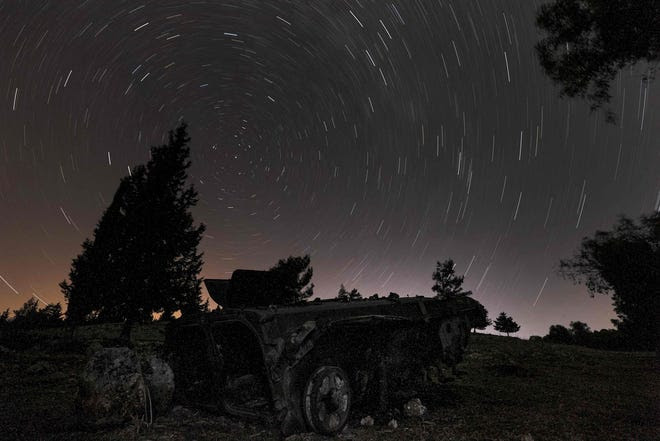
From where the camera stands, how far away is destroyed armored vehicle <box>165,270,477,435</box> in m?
5.06

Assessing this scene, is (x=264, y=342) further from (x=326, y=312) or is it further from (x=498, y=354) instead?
(x=498, y=354)

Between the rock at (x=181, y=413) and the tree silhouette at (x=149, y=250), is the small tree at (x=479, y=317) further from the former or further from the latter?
the tree silhouette at (x=149, y=250)

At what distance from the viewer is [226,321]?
18.5ft

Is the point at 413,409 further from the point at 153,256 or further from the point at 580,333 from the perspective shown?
the point at 580,333

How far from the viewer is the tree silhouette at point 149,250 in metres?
21.7

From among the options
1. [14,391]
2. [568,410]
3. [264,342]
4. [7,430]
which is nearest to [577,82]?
[568,410]

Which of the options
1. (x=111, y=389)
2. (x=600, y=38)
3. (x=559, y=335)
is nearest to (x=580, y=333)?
(x=559, y=335)

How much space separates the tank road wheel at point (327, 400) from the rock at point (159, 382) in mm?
2573

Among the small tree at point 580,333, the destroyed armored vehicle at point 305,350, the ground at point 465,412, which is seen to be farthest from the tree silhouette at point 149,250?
the small tree at point 580,333

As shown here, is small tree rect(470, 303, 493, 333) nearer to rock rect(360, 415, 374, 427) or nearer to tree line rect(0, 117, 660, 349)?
rock rect(360, 415, 374, 427)

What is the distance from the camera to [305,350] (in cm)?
506

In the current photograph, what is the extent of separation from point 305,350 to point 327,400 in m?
0.84

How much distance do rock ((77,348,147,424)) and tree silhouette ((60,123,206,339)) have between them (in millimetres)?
16983

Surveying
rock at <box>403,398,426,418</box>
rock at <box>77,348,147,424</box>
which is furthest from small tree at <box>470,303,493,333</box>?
rock at <box>77,348,147,424</box>
